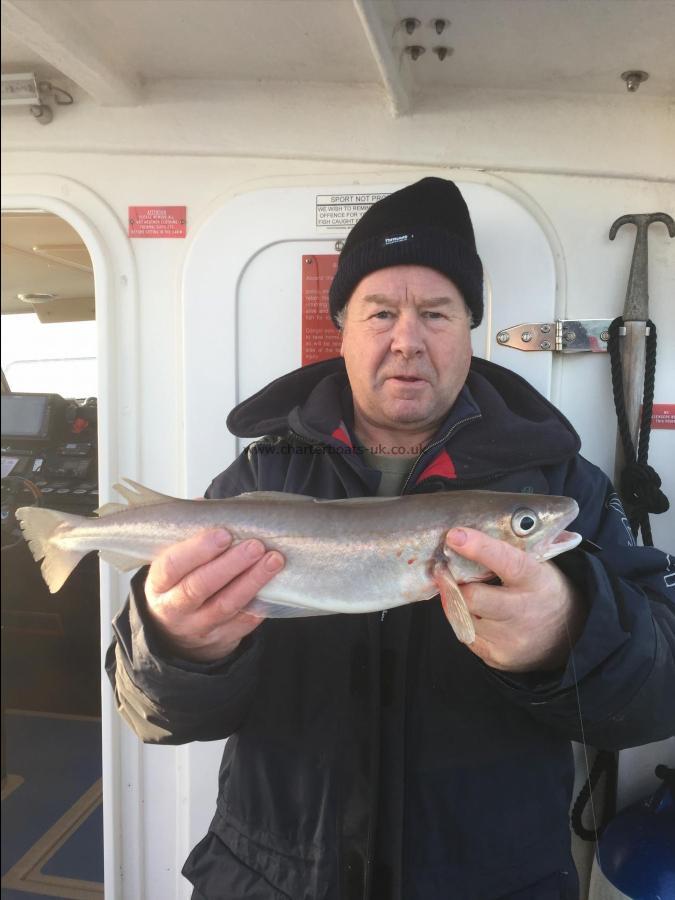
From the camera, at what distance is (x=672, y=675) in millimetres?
1604

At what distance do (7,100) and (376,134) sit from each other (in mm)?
1615

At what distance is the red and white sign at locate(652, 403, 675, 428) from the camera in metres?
2.63

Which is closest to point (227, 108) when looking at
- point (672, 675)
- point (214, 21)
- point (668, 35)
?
point (214, 21)

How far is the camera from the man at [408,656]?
158 centimetres

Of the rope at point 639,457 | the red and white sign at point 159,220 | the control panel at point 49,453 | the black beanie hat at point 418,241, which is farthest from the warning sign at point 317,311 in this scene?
the rope at point 639,457

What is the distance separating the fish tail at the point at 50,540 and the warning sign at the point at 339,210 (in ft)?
5.64

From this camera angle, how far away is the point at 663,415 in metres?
2.64

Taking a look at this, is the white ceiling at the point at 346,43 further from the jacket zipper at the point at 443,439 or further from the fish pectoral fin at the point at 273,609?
the fish pectoral fin at the point at 273,609

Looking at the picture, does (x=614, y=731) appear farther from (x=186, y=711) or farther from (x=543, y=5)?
(x=543, y=5)

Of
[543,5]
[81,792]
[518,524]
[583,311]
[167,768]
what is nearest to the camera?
[518,524]

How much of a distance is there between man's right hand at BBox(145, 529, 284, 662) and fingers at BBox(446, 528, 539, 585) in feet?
1.72

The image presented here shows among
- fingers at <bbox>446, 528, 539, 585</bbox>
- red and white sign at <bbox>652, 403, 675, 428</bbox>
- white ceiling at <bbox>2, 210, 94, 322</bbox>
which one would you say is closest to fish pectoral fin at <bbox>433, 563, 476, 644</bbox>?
fingers at <bbox>446, 528, 539, 585</bbox>

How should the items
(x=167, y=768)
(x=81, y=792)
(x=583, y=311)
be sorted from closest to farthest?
(x=81, y=792)
(x=583, y=311)
(x=167, y=768)

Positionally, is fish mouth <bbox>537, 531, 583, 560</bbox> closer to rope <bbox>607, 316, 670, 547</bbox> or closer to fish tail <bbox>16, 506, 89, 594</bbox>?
rope <bbox>607, 316, 670, 547</bbox>
